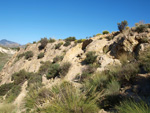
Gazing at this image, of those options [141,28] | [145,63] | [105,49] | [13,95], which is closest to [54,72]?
[13,95]

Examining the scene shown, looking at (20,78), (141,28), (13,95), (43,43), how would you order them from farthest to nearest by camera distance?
1. (43,43)
2. (20,78)
3. (13,95)
4. (141,28)

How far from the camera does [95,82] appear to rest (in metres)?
4.41

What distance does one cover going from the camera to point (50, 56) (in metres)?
14.3

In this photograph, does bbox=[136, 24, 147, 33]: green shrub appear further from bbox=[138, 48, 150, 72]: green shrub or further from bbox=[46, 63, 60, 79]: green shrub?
bbox=[46, 63, 60, 79]: green shrub

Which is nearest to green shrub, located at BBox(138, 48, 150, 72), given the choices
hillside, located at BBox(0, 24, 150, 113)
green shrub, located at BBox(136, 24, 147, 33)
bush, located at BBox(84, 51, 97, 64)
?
hillside, located at BBox(0, 24, 150, 113)

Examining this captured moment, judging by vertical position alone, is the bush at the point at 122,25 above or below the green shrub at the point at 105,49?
above

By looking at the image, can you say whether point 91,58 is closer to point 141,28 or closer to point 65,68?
point 65,68

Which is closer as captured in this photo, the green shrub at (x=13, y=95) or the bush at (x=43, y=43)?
the green shrub at (x=13, y=95)

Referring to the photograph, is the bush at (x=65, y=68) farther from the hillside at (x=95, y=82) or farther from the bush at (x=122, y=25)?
the bush at (x=122, y=25)

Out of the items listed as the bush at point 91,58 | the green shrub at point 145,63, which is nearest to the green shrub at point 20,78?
the bush at point 91,58

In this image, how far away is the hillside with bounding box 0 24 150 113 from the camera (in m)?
2.65

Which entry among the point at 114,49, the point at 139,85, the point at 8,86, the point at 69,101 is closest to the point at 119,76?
the point at 139,85

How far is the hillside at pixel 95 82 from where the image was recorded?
2.65m

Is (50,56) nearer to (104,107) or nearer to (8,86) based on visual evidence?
(8,86)
